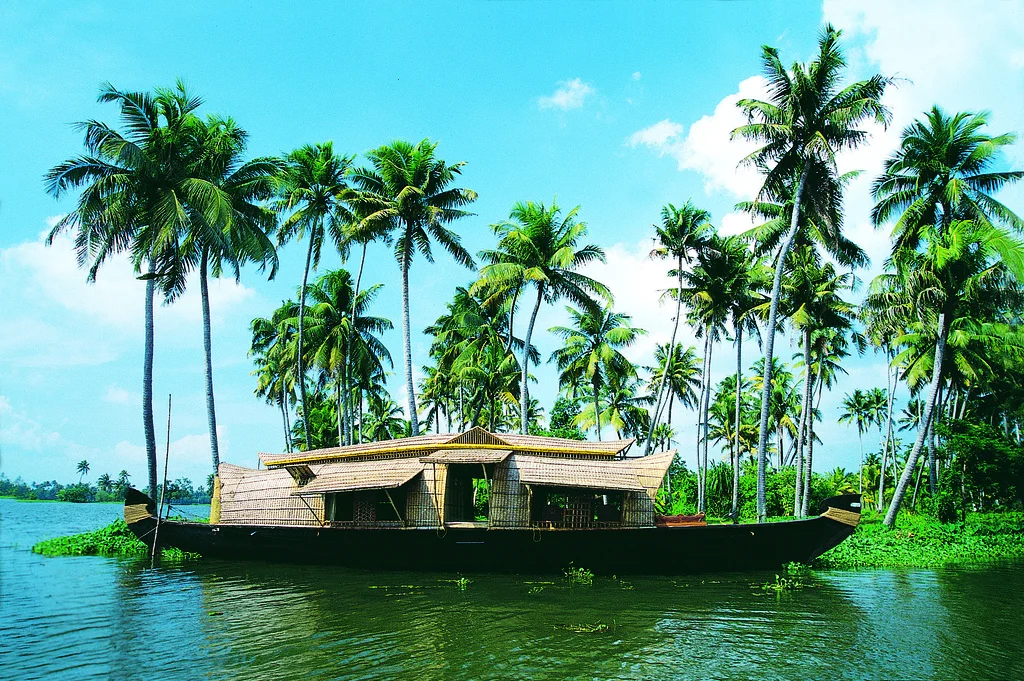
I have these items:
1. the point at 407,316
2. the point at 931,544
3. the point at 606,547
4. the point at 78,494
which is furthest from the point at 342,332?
the point at 78,494

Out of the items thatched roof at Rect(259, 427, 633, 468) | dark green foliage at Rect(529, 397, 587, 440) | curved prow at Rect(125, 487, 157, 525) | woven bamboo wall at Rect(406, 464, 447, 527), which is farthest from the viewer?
dark green foliage at Rect(529, 397, 587, 440)

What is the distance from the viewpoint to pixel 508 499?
42.7 feet

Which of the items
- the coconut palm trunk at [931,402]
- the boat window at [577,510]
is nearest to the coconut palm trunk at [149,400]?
the boat window at [577,510]

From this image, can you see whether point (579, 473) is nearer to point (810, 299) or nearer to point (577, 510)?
point (577, 510)

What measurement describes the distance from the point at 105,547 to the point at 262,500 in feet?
17.0

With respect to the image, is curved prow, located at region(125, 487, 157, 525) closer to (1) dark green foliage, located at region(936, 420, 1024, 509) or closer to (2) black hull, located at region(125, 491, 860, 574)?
(2) black hull, located at region(125, 491, 860, 574)

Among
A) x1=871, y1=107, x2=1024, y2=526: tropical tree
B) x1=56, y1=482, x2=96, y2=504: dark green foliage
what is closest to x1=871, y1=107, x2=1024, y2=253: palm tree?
x1=871, y1=107, x2=1024, y2=526: tropical tree

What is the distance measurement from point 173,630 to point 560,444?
7.69m

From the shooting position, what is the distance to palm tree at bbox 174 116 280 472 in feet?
60.4

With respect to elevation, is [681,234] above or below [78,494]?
above

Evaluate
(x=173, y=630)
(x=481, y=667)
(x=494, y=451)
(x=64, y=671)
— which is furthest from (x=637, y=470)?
(x=64, y=671)

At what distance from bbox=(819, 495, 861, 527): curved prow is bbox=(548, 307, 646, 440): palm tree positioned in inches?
549

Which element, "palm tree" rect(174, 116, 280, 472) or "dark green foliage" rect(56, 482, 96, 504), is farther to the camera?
"dark green foliage" rect(56, 482, 96, 504)

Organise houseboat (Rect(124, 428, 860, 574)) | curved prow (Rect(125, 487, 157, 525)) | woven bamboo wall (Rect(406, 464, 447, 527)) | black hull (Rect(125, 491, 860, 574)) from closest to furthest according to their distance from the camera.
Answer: black hull (Rect(125, 491, 860, 574)) → houseboat (Rect(124, 428, 860, 574)) → woven bamboo wall (Rect(406, 464, 447, 527)) → curved prow (Rect(125, 487, 157, 525))
